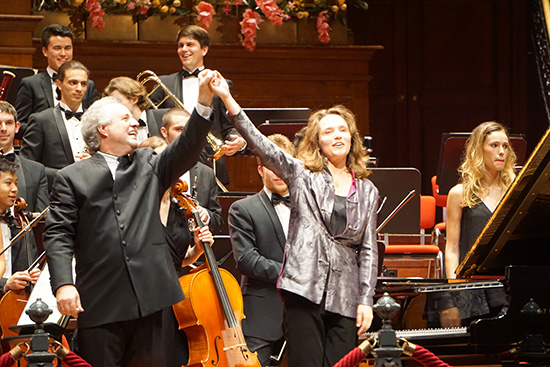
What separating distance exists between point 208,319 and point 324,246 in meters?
0.68

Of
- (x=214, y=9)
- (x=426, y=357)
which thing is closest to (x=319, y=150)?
(x=426, y=357)

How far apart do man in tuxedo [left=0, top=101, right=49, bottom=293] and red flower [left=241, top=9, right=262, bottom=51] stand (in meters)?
2.78

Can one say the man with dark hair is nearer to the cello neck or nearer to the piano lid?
the cello neck

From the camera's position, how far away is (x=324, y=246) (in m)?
3.34

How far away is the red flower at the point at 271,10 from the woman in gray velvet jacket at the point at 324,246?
3843 millimetres

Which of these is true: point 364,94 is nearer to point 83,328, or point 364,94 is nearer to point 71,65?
point 71,65

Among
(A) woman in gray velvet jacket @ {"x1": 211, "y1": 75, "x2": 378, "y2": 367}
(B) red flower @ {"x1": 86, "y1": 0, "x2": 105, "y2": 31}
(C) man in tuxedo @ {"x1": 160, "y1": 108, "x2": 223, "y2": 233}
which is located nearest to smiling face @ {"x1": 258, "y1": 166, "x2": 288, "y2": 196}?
(C) man in tuxedo @ {"x1": 160, "y1": 108, "x2": 223, "y2": 233}

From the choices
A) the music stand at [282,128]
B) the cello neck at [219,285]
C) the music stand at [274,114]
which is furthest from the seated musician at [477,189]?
the cello neck at [219,285]

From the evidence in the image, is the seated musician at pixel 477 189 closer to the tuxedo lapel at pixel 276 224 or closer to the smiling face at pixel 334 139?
the tuxedo lapel at pixel 276 224

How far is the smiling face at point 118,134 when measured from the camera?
3.33 metres

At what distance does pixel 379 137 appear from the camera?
919 cm

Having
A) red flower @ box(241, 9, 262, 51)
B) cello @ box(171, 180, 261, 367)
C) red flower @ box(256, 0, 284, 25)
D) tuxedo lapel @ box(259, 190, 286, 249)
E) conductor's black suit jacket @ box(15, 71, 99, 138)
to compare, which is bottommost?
cello @ box(171, 180, 261, 367)

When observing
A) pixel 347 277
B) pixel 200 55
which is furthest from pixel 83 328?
pixel 200 55

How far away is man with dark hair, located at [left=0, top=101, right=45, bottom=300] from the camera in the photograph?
14.3ft
